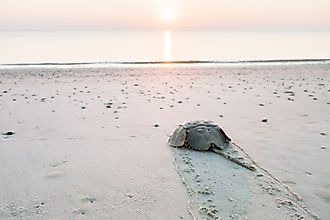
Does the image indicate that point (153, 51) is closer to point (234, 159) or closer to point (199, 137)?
point (199, 137)

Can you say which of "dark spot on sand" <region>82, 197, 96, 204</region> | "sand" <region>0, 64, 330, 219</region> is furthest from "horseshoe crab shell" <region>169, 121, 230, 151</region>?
"dark spot on sand" <region>82, 197, 96, 204</region>

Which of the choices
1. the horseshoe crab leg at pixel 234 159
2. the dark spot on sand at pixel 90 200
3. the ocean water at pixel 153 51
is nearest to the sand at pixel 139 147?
the dark spot on sand at pixel 90 200

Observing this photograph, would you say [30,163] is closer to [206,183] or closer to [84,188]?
[84,188]

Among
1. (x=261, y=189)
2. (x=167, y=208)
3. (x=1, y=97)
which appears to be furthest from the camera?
(x=1, y=97)

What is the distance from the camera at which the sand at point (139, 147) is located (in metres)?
4.20

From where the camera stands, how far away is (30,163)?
550 cm

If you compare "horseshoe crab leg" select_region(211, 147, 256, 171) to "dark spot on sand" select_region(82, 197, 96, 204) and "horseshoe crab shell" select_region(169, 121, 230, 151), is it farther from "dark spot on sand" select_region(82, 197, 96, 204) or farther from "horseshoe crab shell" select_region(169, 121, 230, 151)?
"dark spot on sand" select_region(82, 197, 96, 204)

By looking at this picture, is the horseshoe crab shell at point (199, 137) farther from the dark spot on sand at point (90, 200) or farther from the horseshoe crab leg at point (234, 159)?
the dark spot on sand at point (90, 200)

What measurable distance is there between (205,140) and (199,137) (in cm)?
10

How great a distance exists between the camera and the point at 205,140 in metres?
6.00

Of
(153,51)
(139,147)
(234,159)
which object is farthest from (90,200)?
(153,51)

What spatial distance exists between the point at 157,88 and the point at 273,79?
16.2ft

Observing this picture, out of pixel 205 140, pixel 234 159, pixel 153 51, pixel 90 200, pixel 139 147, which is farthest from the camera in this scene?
pixel 153 51

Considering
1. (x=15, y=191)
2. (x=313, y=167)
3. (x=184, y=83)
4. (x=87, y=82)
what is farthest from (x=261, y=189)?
(x=87, y=82)
